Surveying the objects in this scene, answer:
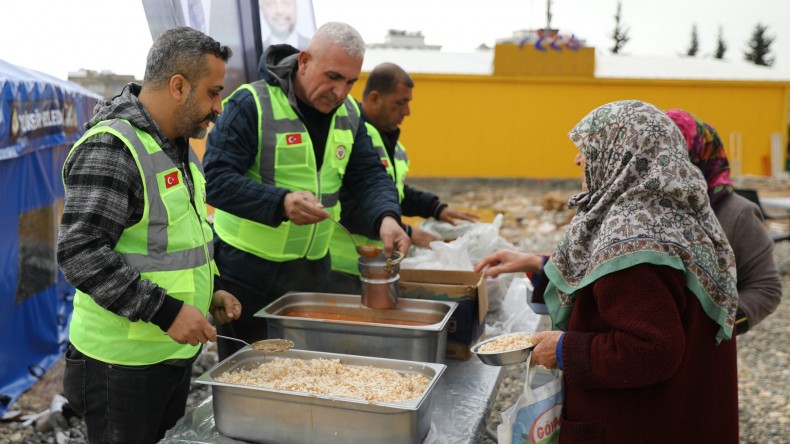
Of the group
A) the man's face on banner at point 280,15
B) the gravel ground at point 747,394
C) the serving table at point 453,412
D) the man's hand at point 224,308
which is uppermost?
the man's face on banner at point 280,15

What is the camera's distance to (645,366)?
Answer: 5.04 ft

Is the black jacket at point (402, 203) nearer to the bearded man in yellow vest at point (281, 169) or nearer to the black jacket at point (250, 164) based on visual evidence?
the black jacket at point (250, 164)

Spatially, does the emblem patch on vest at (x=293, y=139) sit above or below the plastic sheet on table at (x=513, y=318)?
above

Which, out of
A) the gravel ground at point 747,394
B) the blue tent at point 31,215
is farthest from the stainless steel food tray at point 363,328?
A: the blue tent at point 31,215

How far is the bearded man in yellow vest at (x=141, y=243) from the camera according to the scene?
→ 65.5 inches

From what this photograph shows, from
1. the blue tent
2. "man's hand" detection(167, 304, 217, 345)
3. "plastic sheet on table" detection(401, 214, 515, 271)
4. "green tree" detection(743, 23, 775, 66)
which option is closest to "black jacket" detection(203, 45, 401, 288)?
"plastic sheet on table" detection(401, 214, 515, 271)

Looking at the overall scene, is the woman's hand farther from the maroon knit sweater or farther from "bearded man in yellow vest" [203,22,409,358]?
"bearded man in yellow vest" [203,22,409,358]

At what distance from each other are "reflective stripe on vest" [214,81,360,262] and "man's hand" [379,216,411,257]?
0.28m

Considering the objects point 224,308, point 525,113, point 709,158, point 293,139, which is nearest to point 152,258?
point 224,308

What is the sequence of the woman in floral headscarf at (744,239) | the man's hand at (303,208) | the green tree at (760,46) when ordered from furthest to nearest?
the green tree at (760,46), the woman in floral headscarf at (744,239), the man's hand at (303,208)

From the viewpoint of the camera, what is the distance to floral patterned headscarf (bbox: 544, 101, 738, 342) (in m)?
1.54

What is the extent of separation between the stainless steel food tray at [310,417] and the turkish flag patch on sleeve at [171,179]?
1.81 ft

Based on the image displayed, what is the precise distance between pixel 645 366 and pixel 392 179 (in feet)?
6.21

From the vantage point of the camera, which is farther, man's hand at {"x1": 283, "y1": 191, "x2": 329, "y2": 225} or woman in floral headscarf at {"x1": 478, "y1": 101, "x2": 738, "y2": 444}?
man's hand at {"x1": 283, "y1": 191, "x2": 329, "y2": 225}
